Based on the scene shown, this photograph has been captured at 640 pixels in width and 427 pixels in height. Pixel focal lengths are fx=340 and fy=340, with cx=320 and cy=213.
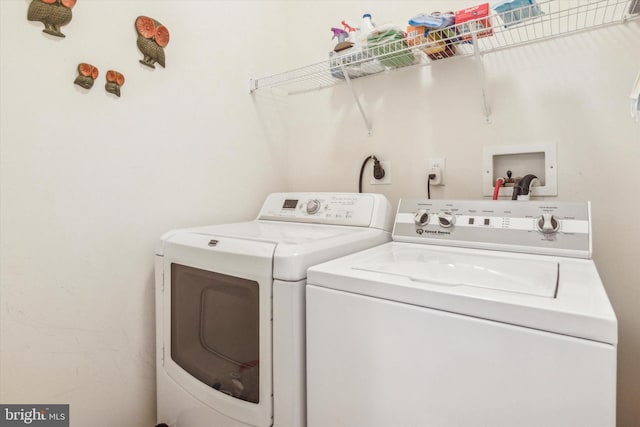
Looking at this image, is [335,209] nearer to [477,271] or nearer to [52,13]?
[477,271]

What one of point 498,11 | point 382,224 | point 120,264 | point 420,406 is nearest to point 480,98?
point 498,11

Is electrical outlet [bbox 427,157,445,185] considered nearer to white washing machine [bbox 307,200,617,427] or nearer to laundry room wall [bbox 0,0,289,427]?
white washing machine [bbox 307,200,617,427]

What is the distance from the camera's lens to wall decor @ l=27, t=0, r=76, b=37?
967mm

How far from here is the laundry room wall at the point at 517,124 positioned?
43.6 inches

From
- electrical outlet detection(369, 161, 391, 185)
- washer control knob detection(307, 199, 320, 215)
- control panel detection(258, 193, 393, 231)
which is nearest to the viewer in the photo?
control panel detection(258, 193, 393, 231)

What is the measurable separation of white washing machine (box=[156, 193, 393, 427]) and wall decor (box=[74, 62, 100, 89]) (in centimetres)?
54

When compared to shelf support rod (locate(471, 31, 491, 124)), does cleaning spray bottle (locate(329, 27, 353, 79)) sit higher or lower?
higher

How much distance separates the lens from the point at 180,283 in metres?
1.14

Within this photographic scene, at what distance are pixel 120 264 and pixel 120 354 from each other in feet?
1.04

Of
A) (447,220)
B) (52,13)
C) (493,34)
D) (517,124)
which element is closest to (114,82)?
(52,13)

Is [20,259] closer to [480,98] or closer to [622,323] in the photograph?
[480,98]

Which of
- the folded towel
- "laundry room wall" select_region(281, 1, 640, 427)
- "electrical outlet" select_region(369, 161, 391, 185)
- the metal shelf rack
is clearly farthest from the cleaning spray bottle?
"electrical outlet" select_region(369, 161, 391, 185)

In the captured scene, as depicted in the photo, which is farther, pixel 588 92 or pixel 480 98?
pixel 480 98

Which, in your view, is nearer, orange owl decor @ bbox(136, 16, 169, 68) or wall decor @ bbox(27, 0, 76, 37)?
wall decor @ bbox(27, 0, 76, 37)
